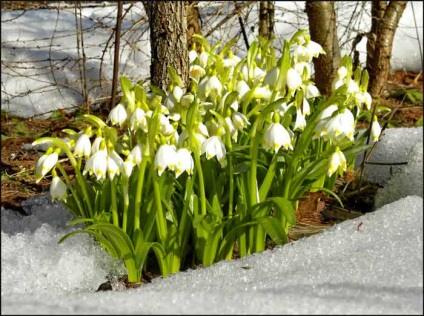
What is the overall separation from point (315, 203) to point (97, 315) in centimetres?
116

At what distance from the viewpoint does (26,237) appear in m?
2.09

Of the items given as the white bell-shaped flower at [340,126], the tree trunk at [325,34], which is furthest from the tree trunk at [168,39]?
the tree trunk at [325,34]

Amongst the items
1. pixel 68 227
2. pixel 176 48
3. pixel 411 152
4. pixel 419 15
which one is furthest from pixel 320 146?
pixel 419 15

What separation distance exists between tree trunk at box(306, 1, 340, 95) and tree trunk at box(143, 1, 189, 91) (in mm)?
1230

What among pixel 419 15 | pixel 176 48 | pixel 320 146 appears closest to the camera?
pixel 320 146

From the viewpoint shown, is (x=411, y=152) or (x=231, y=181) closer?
(x=231, y=181)

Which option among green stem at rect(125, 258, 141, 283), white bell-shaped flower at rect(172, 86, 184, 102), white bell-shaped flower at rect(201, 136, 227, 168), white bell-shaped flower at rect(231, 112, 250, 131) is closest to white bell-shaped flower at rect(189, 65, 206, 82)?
white bell-shaped flower at rect(172, 86, 184, 102)

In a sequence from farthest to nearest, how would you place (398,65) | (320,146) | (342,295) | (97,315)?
(398,65)
(320,146)
(342,295)
(97,315)

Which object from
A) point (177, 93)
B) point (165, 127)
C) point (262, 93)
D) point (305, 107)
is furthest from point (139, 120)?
point (305, 107)

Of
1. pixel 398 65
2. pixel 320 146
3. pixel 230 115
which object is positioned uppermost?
pixel 230 115

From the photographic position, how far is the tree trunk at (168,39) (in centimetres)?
256

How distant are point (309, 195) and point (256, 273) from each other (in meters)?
0.57

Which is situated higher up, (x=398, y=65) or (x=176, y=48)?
(x=176, y=48)

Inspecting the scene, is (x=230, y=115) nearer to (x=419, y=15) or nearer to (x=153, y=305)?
(x=153, y=305)
